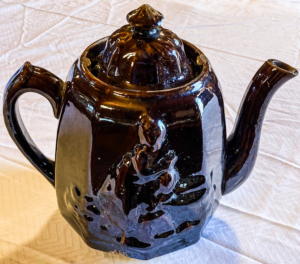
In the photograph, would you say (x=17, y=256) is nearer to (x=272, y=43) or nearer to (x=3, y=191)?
(x=3, y=191)

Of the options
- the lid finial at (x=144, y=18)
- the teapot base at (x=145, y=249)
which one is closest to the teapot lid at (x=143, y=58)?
the lid finial at (x=144, y=18)

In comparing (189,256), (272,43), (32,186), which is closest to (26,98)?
(32,186)

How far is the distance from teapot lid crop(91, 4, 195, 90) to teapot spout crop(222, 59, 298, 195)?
84 millimetres

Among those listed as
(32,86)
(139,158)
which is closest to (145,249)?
(139,158)

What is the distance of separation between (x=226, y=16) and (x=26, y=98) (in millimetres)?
720

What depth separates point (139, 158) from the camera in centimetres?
41

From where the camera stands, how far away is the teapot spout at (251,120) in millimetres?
470

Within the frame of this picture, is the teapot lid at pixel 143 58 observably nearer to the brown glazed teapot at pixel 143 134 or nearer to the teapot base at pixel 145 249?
the brown glazed teapot at pixel 143 134

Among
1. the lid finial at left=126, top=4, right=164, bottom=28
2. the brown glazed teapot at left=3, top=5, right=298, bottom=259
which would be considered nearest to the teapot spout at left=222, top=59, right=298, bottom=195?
the brown glazed teapot at left=3, top=5, right=298, bottom=259

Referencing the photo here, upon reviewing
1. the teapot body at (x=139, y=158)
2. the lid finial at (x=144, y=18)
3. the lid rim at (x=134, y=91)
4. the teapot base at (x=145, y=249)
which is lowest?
the teapot base at (x=145, y=249)

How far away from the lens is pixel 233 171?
0.52m

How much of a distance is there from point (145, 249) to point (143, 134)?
0.18m

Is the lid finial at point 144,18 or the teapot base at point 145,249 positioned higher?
the lid finial at point 144,18

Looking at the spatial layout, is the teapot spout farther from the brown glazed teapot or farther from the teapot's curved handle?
the teapot's curved handle
